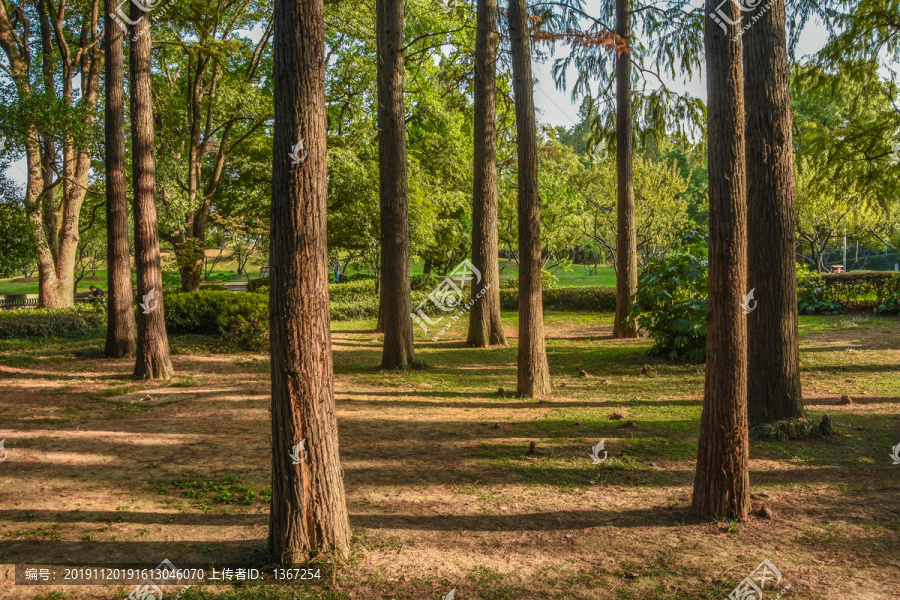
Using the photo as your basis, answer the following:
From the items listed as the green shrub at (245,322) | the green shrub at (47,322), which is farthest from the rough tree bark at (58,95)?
the green shrub at (245,322)

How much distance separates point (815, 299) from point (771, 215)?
15.1 metres

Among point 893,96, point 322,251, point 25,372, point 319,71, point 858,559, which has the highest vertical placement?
point 893,96

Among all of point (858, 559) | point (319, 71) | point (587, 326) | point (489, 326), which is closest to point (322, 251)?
point (319, 71)

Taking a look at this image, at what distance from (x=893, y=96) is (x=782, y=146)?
861 centimetres

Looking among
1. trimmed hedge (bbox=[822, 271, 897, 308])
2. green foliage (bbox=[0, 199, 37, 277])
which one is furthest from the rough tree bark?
trimmed hedge (bbox=[822, 271, 897, 308])

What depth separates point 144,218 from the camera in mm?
9438

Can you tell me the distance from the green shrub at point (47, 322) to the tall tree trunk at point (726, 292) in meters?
15.7

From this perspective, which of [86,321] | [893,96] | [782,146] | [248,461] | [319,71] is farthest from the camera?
[86,321]

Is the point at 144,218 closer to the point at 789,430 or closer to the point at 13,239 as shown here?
the point at 13,239

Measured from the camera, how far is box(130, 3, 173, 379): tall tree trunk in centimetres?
941

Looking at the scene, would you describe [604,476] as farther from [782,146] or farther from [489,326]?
[489,326]

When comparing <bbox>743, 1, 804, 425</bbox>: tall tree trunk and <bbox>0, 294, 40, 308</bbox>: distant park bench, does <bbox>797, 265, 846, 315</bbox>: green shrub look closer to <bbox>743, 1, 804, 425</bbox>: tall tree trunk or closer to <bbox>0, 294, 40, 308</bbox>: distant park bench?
<bbox>743, 1, 804, 425</bbox>: tall tree trunk

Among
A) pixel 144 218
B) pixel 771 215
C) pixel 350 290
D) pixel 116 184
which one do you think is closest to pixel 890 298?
pixel 771 215

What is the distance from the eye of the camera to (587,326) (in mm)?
18141
